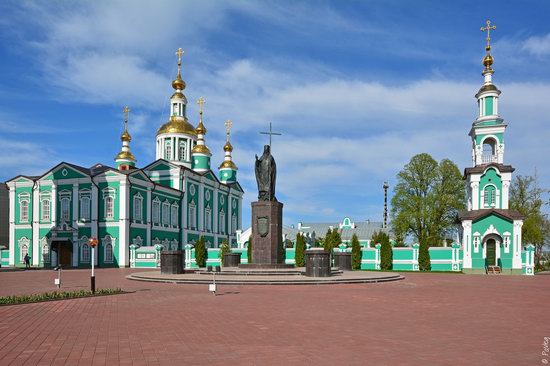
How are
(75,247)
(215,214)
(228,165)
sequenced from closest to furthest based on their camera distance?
1. (75,247)
2. (215,214)
3. (228,165)

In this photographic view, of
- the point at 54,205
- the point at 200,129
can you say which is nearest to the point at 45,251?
the point at 54,205

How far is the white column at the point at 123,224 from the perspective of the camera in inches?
1603

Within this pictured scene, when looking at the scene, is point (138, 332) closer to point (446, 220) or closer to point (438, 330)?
point (438, 330)

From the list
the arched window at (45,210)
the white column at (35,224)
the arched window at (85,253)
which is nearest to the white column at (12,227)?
the white column at (35,224)

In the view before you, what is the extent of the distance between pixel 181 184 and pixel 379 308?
41551 mm

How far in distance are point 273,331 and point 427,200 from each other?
3821cm

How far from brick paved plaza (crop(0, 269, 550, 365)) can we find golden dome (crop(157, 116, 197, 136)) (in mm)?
45919

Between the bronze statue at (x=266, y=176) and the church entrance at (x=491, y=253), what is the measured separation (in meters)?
17.4

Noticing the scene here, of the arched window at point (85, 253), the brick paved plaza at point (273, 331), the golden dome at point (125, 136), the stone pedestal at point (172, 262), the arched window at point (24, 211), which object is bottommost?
the arched window at point (85, 253)

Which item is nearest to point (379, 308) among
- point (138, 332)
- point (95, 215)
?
point (138, 332)

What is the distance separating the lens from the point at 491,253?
33531 mm

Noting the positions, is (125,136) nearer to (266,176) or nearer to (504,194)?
(266,176)

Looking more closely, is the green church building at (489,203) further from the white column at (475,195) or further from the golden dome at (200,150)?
the golden dome at (200,150)

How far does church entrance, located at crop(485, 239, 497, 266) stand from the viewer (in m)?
33.4
